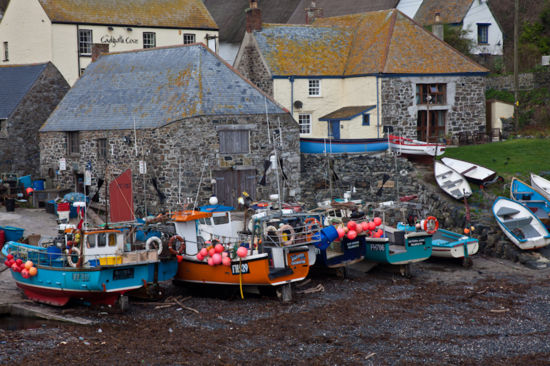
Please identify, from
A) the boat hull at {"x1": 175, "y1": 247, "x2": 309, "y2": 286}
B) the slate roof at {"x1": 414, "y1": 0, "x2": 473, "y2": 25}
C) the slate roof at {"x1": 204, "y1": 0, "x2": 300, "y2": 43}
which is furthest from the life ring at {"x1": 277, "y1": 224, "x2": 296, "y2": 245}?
the slate roof at {"x1": 204, "y1": 0, "x2": 300, "y2": 43}

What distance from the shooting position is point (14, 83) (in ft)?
124

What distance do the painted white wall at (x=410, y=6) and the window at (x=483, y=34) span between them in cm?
463

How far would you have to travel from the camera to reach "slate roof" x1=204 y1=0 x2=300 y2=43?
58688 millimetres

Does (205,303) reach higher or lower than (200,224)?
lower

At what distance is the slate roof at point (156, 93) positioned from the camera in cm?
3055

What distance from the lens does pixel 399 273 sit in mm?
25656

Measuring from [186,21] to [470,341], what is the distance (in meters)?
34.1

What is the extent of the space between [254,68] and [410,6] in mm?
16259

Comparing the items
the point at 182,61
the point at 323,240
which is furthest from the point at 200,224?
the point at 182,61

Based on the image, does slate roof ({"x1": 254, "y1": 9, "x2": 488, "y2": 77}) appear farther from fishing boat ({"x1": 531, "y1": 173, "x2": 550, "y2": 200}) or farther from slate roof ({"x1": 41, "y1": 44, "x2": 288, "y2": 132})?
fishing boat ({"x1": 531, "y1": 173, "x2": 550, "y2": 200})

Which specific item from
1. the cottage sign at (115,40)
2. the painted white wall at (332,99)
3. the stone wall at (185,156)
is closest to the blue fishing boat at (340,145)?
the stone wall at (185,156)

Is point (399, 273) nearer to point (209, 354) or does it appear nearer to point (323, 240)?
point (323, 240)

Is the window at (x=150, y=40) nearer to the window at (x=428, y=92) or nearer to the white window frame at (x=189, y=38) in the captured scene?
the white window frame at (x=189, y=38)

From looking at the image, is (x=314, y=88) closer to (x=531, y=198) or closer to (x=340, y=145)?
(x=340, y=145)
